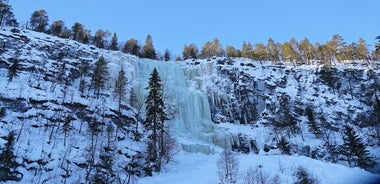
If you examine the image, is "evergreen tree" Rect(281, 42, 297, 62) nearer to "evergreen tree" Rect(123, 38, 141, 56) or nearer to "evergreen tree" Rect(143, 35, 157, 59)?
"evergreen tree" Rect(143, 35, 157, 59)

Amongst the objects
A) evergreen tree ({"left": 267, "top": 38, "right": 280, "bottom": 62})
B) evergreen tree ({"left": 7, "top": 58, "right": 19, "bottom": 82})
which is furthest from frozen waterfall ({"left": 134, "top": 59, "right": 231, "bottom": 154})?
evergreen tree ({"left": 267, "top": 38, "right": 280, "bottom": 62})

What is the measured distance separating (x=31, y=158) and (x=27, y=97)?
11363 millimetres

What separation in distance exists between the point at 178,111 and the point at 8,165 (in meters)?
26.2

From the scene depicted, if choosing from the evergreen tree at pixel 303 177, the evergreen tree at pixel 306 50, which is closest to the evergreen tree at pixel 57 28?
the evergreen tree at pixel 306 50

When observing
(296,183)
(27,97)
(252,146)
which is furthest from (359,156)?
(27,97)

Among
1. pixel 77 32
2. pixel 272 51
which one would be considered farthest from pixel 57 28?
pixel 272 51

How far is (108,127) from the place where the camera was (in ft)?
115

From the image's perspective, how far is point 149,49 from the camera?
230 ft

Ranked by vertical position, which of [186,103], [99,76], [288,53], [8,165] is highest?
[288,53]

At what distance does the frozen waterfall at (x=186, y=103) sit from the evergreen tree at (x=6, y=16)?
2530 centimetres

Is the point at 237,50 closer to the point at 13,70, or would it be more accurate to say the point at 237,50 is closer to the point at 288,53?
the point at 288,53

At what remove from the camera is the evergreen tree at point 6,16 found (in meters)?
→ 59.8

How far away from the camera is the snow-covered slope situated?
1088 inches

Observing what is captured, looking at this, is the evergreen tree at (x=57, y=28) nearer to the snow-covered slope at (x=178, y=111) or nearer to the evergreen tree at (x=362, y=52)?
the snow-covered slope at (x=178, y=111)
